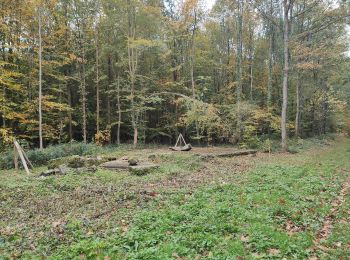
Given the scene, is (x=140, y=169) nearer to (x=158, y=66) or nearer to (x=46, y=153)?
(x=46, y=153)

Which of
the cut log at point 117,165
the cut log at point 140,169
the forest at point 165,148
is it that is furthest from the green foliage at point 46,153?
the cut log at point 140,169

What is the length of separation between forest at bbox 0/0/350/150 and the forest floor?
10.2m

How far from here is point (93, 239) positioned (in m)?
4.55

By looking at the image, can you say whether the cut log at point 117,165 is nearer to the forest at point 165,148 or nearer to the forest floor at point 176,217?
the forest at point 165,148

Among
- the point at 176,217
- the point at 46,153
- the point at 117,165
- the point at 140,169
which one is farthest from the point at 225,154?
the point at 176,217

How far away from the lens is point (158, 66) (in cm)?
2566

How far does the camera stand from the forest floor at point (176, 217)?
419 centimetres

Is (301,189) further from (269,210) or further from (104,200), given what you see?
(104,200)

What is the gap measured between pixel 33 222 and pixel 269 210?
15.8 ft

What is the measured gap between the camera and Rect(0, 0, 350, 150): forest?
58.8 ft

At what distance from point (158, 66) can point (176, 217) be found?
71.3ft

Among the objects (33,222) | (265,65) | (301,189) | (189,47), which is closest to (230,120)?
(189,47)

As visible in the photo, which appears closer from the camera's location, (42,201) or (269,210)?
(269,210)

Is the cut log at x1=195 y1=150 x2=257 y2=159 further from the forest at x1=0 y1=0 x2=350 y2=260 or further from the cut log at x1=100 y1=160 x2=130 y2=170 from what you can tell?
the cut log at x1=100 y1=160 x2=130 y2=170
